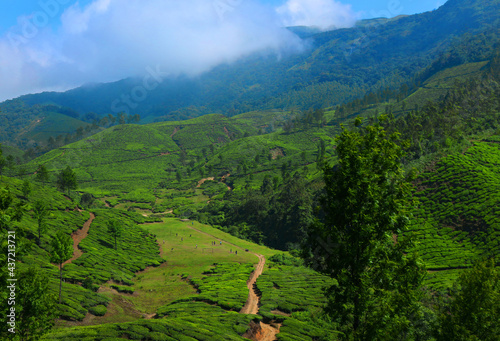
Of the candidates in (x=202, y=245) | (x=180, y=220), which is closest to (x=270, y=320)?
(x=202, y=245)

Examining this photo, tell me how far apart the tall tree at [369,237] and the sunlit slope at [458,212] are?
42038 mm

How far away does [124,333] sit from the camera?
97.2 ft

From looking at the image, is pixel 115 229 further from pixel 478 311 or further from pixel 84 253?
pixel 478 311

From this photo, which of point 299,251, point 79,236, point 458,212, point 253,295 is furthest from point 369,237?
point 79,236

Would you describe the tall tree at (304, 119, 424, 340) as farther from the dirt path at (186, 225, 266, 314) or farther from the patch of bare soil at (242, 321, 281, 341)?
the dirt path at (186, 225, 266, 314)

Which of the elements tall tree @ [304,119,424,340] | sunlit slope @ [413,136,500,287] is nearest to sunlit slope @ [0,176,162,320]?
tall tree @ [304,119,424,340]

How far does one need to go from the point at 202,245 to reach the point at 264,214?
3067 cm

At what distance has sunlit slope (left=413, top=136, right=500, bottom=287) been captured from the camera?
174 ft

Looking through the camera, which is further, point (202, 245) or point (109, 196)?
point (109, 196)

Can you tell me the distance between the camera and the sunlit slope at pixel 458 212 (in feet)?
174

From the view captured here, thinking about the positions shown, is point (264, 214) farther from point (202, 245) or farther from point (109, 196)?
point (109, 196)

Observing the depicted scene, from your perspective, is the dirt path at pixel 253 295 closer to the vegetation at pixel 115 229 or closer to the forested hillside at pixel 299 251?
the forested hillside at pixel 299 251

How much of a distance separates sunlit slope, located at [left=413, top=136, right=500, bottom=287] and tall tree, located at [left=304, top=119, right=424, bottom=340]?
42038mm

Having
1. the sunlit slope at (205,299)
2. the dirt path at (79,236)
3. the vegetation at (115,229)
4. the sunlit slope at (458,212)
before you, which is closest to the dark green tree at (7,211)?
the sunlit slope at (205,299)
